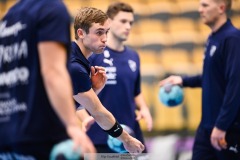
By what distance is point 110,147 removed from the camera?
6.24m

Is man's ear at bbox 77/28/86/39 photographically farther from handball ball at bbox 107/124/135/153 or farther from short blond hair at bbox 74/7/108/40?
handball ball at bbox 107/124/135/153

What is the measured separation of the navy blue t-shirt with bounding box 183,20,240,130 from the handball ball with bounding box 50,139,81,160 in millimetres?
3146

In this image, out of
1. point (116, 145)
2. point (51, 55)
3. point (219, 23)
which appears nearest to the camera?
point (51, 55)

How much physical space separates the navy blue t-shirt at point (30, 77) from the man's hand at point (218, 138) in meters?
2.98

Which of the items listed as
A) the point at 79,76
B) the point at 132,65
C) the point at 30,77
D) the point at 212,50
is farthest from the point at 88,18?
the point at 132,65

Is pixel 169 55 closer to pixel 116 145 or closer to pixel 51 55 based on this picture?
pixel 116 145

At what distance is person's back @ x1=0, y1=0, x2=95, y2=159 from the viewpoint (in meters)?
3.29

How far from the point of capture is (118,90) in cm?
651

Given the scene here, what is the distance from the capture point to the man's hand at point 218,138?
6.00 meters

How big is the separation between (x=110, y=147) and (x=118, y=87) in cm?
69

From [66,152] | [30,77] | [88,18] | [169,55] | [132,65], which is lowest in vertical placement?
[169,55]

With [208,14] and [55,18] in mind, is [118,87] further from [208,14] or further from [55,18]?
[55,18]

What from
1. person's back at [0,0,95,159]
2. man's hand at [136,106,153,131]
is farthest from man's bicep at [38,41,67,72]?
man's hand at [136,106,153,131]

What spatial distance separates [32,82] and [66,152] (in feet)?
1.67
